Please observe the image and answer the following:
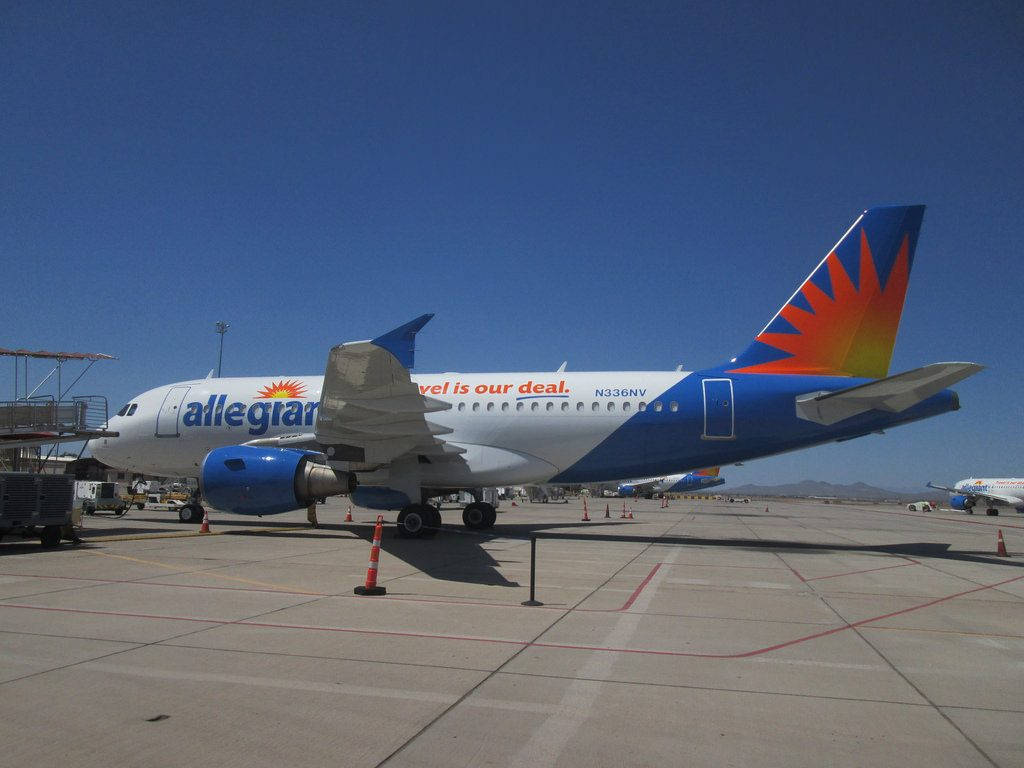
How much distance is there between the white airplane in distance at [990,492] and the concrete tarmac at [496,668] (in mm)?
52516

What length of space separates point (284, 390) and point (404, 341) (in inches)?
285

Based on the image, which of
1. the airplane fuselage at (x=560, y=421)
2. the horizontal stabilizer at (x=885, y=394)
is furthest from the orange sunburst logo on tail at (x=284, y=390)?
the horizontal stabilizer at (x=885, y=394)

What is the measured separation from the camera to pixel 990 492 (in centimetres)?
5491

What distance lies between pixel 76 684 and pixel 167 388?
1673 cm

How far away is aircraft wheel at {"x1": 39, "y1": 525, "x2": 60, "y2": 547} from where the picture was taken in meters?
12.3

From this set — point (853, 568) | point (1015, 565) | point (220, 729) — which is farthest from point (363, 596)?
point (1015, 565)

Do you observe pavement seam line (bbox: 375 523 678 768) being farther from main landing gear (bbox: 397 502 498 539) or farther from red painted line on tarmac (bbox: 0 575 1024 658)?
main landing gear (bbox: 397 502 498 539)

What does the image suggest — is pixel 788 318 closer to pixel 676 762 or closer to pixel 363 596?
pixel 363 596

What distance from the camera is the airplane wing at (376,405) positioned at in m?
11.3

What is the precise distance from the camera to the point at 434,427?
1419 cm

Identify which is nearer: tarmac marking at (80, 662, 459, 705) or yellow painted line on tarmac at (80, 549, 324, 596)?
tarmac marking at (80, 662, 459, 705)

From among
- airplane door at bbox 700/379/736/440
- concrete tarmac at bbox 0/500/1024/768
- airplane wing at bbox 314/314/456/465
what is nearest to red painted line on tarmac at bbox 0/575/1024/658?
concrete tarmac at bbox 0/500/1024/768

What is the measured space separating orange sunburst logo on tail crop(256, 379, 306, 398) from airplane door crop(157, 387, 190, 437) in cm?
254

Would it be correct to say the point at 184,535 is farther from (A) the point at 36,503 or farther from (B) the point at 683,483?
(B) the point at 683,483
